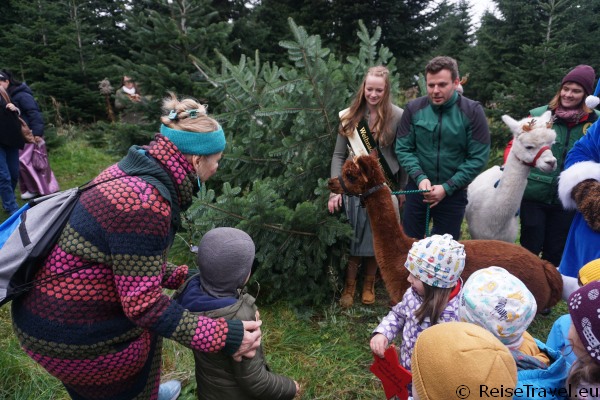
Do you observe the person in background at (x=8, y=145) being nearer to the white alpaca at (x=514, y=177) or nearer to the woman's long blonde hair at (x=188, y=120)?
the woman's long blonde hair at (x=188, y=120)

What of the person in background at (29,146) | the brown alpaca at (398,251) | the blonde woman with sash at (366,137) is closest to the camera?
the brown alpaca at (398,251)

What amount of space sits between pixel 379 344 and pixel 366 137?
1944 mm

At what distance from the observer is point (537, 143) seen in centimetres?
339

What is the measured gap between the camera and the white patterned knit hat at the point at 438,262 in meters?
2.06

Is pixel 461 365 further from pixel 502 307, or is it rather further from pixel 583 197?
pixel 583 197

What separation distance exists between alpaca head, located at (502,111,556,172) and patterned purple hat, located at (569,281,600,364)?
7.38 feet

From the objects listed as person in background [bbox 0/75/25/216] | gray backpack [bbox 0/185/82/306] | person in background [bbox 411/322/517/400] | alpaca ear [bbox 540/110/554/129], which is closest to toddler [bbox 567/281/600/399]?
person in background [bbox 411/322/517/400]

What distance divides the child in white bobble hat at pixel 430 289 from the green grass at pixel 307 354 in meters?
0.96

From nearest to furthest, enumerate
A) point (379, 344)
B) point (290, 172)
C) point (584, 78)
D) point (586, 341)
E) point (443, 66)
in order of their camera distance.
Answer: point (586, 341)
point (379, 344)
point (443, 66)
point (584, 78)
point (290, 172)

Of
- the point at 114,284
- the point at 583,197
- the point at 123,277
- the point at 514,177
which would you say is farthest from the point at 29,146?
the point at 583,197

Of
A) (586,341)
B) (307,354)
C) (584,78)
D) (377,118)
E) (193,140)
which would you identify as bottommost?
(307,354)

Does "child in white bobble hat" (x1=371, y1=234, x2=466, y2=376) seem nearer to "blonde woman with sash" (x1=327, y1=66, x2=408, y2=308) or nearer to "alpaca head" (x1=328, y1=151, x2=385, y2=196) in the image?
"alpaca head" (x1=328, y1=151, x2=385, y2=196)

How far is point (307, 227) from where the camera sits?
12.0ft

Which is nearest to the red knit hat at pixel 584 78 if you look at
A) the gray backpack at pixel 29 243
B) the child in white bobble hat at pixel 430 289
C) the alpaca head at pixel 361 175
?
the alpaca head at pixel 361 175
